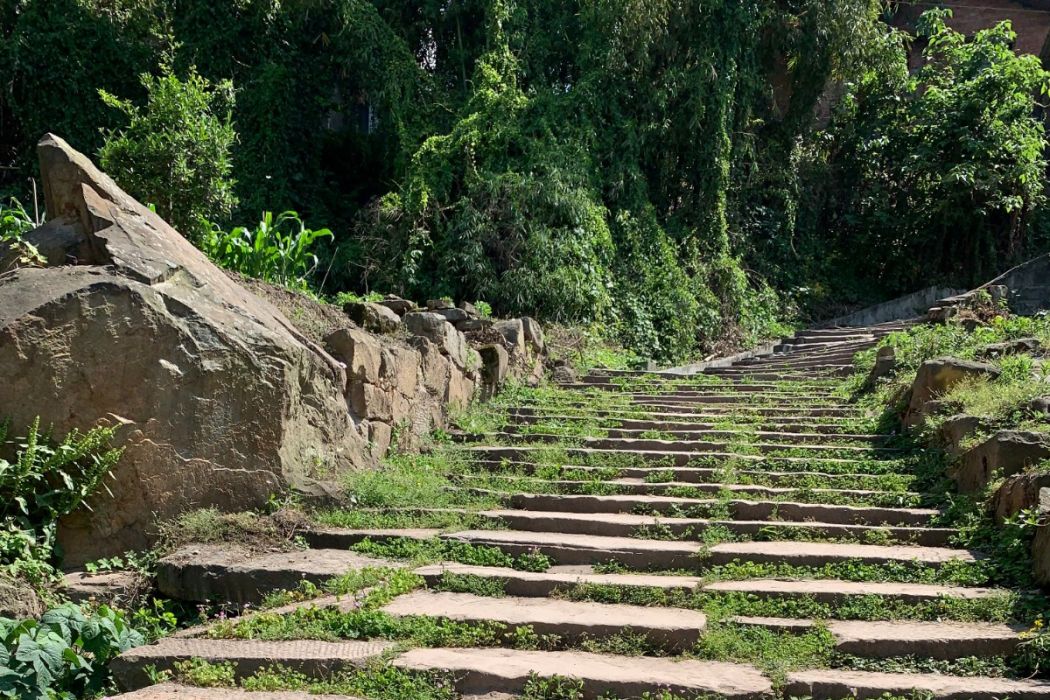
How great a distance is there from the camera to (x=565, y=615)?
523 cm

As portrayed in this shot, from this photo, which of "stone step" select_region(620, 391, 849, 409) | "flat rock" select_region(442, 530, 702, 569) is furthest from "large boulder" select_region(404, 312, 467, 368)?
"flat rock" select_region(442, 530, 702, 569)

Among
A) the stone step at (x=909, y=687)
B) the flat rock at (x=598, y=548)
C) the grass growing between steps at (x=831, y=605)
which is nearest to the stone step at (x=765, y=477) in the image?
the flat rock at (x=598, y=548)

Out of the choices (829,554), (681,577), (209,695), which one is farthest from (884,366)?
Answer: (209,695)

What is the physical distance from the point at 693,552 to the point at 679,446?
2683 millimetres

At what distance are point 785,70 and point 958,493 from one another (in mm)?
14878

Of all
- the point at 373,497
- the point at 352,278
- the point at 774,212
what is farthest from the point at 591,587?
the point at 774,212

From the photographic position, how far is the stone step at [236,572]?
574 centimetres

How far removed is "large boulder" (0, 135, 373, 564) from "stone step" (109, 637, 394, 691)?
153 centimetres

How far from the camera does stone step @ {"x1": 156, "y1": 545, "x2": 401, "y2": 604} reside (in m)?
5.74

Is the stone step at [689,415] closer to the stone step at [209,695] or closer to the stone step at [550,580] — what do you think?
the stone step at [550,580]

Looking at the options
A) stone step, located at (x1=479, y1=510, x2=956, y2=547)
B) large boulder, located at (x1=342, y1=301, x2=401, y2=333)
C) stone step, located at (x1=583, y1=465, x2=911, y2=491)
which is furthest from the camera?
large boulder, located at (x1=342, y1=301, x2=401, y2=333)

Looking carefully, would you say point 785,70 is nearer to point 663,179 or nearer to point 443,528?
point 663,179

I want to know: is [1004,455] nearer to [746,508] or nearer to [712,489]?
[746,508]

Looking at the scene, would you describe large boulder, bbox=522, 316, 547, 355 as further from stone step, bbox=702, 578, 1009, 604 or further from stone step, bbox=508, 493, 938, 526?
stone step, bbox=702, 578, 1009, 604
